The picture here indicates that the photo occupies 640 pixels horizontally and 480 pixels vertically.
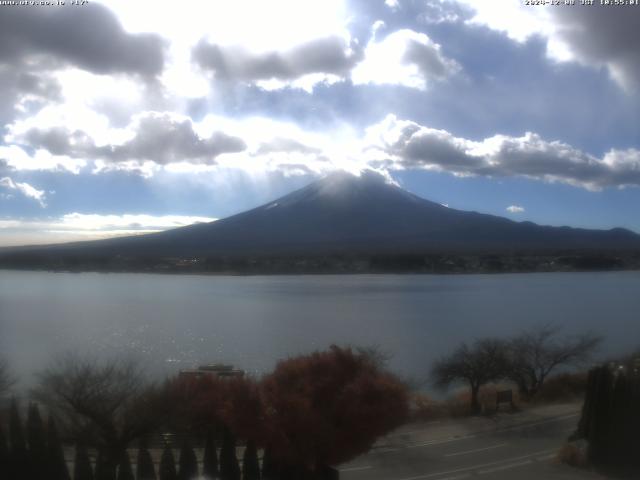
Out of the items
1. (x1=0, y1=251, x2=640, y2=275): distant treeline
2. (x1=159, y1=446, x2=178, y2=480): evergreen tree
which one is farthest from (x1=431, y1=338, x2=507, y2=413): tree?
(x1=0, y1=251, x2=640, y2=275): distant treeline

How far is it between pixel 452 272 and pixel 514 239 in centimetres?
1929

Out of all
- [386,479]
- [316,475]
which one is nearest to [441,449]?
[386,479]

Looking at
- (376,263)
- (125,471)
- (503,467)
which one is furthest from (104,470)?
(376,263)

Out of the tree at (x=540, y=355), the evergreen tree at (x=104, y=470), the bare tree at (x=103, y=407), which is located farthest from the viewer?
the tree at (x=540, y=355)

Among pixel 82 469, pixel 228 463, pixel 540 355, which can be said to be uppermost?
pixel 82 469

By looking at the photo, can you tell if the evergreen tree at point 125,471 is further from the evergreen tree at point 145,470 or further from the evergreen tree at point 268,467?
the evergreen tree at point 268,467

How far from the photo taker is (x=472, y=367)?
53.9 ft

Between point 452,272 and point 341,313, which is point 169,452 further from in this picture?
point 452,272

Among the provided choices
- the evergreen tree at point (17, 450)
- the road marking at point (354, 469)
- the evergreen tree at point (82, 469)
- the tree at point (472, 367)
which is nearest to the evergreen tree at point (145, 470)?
the evergreen tree at point (82, 469)

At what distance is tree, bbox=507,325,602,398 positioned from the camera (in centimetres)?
1705

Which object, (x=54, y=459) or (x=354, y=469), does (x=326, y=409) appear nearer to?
(x=354, y=469)

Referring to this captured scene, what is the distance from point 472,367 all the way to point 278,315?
13.3 m

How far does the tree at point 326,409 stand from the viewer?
8.08 meters

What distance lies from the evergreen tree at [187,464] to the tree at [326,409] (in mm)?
892
